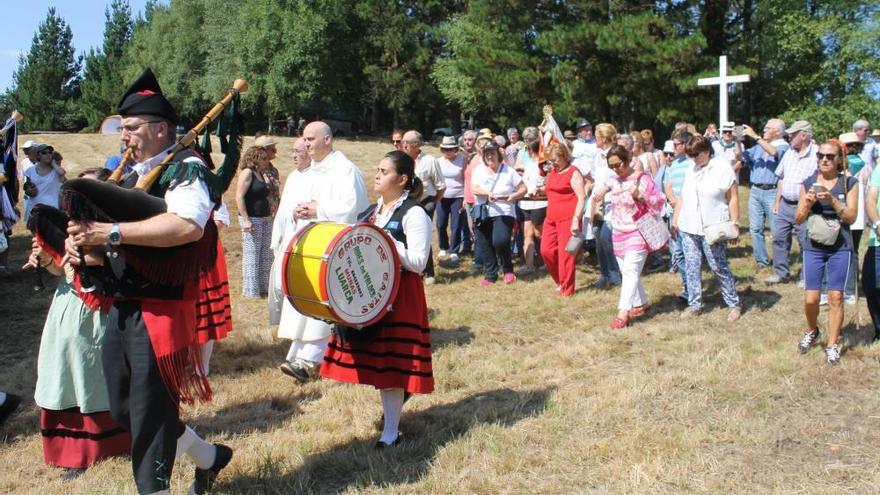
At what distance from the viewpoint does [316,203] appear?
600cm

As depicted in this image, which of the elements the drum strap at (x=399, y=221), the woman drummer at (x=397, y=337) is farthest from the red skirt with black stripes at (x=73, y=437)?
the drum strap at (x=399, y=221)

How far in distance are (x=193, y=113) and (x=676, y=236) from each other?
47.9 m

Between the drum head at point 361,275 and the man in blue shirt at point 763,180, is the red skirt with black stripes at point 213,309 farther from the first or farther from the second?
the man in blue shirt at point 763,180

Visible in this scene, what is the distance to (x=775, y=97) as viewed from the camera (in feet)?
87.1

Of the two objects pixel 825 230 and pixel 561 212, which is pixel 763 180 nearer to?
pixel 561 212

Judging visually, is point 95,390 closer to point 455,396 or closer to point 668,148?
point 455,396

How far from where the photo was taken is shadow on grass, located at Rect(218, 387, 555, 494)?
14.3ft

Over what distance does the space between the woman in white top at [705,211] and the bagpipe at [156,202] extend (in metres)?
5.20

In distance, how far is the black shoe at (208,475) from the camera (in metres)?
4.14

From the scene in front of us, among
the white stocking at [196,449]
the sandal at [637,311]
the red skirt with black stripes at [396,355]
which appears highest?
Result: the red skirt with black stripes at [396,355]

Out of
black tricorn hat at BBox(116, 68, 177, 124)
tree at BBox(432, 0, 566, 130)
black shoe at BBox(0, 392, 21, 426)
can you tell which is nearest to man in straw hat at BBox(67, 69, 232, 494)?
black tricorn hat at BBox(116, 68, 177, 124)

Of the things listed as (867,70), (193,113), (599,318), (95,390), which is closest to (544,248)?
(599,318)

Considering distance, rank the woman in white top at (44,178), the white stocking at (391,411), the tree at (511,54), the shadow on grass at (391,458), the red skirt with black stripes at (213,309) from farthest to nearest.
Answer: the tree at (511,54)
the woman in white top at (44,178)
the red skirt with black stripes at (213,309)
the white stocking at (391,411)
the shadow on grass at (391,458)

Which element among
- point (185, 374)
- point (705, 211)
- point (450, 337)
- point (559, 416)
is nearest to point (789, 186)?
point (705, 211)
